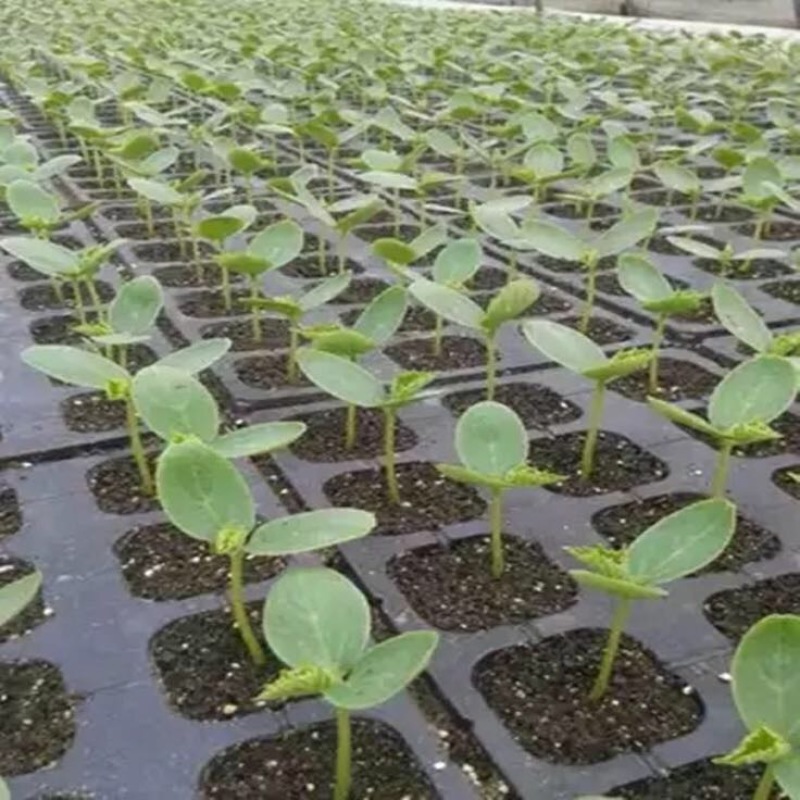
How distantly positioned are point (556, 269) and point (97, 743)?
1.26m

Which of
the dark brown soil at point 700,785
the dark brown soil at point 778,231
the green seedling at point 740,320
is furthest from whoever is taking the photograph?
the dark brown soil at point 778,231

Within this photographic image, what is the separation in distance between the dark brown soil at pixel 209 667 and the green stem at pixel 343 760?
0.11 meters

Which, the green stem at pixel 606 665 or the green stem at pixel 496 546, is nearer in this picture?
the green stem at pixel 606 665

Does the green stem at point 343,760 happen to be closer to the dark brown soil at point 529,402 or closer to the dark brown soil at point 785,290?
the dark brown soil at point 529,402

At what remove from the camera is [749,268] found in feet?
6.15

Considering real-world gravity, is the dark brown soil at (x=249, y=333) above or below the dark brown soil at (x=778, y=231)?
above

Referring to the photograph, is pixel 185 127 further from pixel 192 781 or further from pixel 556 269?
pixel 192 781

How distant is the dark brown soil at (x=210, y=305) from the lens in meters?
1.63

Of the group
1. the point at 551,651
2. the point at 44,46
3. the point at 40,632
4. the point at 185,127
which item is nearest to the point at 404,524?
the point at 551,651

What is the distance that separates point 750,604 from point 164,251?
126cm

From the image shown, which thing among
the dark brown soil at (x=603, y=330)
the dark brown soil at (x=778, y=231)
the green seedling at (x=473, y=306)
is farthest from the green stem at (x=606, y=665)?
the dark brown soil at (x=778, y=231)

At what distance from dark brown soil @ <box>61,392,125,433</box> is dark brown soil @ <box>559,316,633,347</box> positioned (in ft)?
2.11

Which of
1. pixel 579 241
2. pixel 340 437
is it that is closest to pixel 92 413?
pixel 340 437

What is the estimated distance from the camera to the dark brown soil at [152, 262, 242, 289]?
177 centimetres
